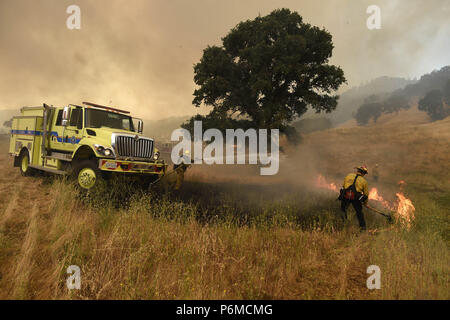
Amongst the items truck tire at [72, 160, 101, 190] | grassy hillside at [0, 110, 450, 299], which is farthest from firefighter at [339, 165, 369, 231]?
truck tire at [72, 160, 101, 190]

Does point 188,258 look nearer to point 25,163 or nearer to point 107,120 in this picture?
point 107,120

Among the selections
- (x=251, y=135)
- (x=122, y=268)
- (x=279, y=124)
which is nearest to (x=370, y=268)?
(x=122, y=268)

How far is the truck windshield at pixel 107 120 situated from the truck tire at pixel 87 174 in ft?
5.26

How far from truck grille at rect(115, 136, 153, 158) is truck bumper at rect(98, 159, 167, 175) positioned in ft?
1.79

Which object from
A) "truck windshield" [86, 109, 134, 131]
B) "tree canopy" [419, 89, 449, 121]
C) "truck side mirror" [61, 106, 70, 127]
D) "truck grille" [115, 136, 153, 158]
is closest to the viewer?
"truck side mirror" [61, 106, 70, 127]

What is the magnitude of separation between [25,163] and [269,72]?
15322 mm

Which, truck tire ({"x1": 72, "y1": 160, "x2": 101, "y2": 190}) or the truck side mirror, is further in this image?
the truck side mirror

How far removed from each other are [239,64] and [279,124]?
19.3 feet

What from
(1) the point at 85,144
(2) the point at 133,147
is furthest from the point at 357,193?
(1) the point at 85,144

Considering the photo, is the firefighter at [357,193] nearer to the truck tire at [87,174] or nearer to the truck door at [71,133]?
the truck tire at [87,174]

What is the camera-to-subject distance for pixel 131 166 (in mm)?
8008

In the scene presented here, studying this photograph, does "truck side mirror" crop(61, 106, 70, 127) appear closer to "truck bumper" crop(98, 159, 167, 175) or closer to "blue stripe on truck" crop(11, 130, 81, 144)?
"blue stripe on truck" crop(11, 130, 81, 144)

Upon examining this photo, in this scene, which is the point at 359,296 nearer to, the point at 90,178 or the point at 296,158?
the point at 90,178

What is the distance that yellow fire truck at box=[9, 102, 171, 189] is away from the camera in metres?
7.84
